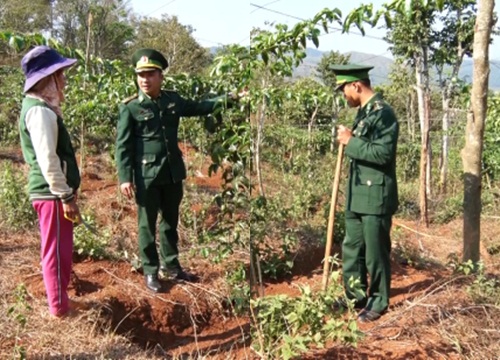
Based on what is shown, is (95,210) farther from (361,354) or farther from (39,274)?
(361,354)

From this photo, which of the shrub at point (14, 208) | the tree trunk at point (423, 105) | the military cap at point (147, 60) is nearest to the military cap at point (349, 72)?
the tree trunk at point (423, 105)

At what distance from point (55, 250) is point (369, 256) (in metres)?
1.66

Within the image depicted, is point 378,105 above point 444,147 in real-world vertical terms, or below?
above

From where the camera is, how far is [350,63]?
244 centimetres

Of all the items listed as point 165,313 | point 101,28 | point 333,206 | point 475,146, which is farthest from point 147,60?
point 475,146

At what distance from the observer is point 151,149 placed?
307 centimetres

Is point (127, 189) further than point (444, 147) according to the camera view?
No

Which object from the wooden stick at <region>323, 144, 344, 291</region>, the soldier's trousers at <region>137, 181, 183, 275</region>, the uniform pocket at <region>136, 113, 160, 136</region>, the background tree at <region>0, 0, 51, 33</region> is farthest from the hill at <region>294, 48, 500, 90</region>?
the background tree at <region>0, 0, 51, 33</region>

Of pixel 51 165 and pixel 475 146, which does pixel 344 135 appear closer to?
pixel 475 146

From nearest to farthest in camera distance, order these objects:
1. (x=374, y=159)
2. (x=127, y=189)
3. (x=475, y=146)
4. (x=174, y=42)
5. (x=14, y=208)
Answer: (x=374, y=159)
(x=475, y=146)
(x=127, y=189)
(x=174, y=42)
(x=14, y=208)

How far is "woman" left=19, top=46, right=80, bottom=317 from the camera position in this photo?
242 centimetres

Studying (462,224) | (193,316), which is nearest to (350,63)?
(462,224)

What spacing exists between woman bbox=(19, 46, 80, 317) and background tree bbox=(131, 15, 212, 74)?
0.91m

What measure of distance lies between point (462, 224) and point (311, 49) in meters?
1.33
